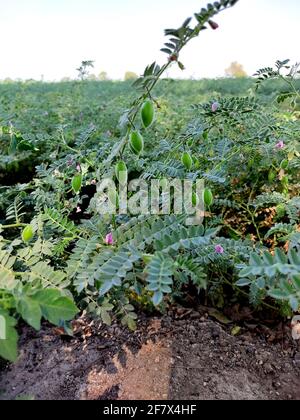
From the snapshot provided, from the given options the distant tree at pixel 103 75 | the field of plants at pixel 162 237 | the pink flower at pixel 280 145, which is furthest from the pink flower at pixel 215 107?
the distant tree at pixel 103 75

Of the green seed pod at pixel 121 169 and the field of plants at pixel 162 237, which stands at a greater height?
the green seed pod at pixel 121 169

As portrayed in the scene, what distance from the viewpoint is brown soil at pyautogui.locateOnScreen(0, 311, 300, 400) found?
3.40 feet

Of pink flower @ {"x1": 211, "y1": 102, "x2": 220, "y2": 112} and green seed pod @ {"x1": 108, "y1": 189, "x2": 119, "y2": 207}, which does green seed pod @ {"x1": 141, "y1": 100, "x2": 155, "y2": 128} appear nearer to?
green seed pod @ {"x1": 108, "y1": 189, "x2": 119, "y2": 207}

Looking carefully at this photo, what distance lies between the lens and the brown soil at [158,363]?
104cm

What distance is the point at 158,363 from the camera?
1.11 meters

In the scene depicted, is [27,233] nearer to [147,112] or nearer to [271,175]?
[147,112]

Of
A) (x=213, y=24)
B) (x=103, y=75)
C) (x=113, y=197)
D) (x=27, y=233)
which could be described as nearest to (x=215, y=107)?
(x=113, y=197)

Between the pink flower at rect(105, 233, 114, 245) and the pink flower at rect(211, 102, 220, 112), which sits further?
the pink flower at rect(211, 102, 220, 112)

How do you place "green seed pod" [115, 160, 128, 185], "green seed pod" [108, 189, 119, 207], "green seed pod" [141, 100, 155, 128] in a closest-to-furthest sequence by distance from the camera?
"green seed pod" [141, 100, 155, 128] → "green seed pod" [115, 160, 128, 185] → "green seed pod" [108, 189, 119, 207]

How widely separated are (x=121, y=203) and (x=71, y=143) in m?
1.31

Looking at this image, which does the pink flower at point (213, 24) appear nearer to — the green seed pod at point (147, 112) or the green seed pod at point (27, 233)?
the green seed pod at point (147, 112)

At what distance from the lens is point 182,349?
3.82ft

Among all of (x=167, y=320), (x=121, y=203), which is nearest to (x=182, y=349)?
(x=167, y=320)

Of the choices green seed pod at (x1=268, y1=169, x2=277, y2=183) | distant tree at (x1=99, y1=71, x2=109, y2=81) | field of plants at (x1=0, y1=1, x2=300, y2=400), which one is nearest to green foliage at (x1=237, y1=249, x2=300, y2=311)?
field of plants at (x1=0, y1=1, x2=300, y2=400)
